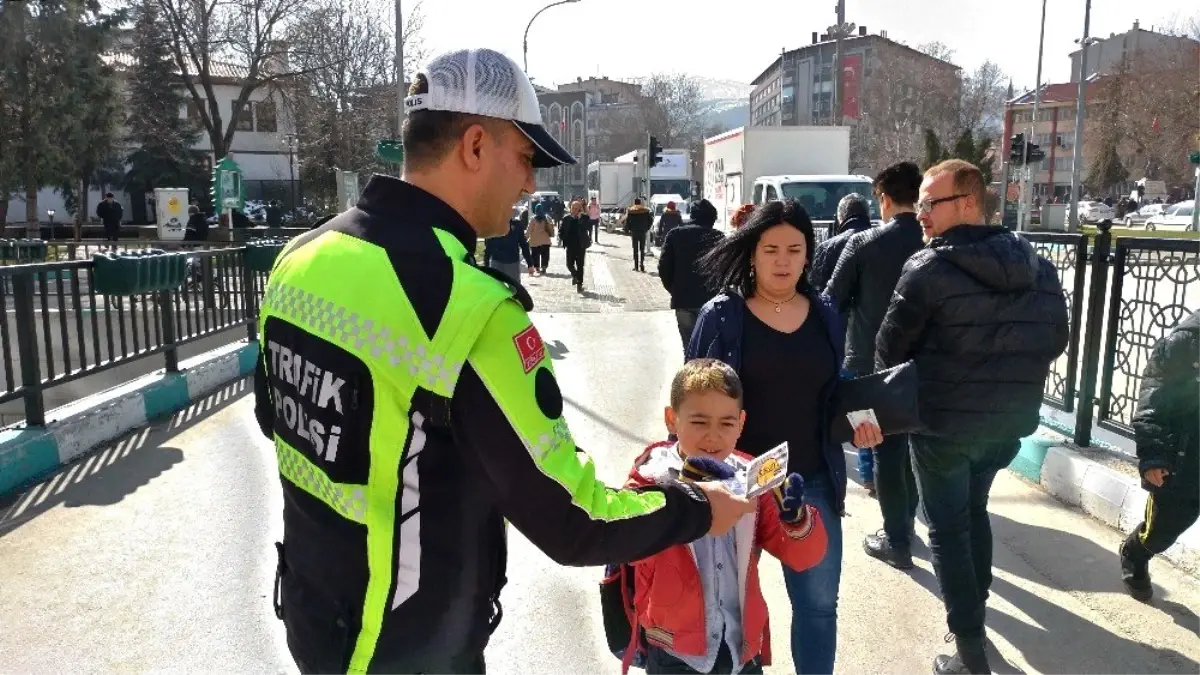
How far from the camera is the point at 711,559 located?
2.44 metres

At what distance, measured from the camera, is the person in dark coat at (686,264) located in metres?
7.29

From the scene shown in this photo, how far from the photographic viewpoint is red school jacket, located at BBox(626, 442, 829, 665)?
2.38 m

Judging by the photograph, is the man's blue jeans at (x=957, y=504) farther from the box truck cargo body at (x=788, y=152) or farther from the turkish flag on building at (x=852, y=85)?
the turkish flag on building at (x=852, y=85)

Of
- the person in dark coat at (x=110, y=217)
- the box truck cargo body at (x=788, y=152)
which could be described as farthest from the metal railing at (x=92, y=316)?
the person in dark coat at (x=110, y=217)

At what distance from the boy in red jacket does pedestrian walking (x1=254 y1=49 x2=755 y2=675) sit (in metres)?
0.73

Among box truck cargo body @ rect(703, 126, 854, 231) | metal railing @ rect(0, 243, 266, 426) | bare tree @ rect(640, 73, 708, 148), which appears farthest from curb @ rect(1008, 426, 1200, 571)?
bare tree @ rect(640, 73, 708, 148)

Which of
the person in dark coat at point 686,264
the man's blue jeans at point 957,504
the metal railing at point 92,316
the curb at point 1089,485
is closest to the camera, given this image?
the man's blue jeans at point 957,504

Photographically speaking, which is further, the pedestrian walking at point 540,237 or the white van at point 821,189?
the pedestrian walking at point 540,237

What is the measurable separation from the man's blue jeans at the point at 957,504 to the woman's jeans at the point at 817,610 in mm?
618

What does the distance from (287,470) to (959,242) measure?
260 cm

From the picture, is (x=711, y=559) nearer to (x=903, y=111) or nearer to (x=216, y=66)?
(x=216, y=66)

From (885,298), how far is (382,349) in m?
3.98

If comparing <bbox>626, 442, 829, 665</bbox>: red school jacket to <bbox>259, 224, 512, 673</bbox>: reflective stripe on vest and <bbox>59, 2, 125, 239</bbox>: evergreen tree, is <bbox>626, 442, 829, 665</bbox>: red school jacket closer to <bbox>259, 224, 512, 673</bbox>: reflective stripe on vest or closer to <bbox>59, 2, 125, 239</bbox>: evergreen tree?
<bbox>259, 224, 512, 673</bbox>: reflective stripe on vest

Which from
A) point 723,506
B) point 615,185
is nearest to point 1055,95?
point 615,185
